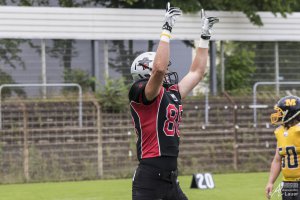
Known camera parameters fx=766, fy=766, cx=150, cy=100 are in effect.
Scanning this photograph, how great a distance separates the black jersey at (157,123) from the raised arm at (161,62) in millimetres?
149

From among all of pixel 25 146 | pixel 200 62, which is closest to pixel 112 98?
pixel 25 146

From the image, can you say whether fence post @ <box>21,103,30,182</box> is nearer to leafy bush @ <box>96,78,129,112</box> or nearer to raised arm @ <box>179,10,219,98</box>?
leafy bush @ <box>96,78,129,112</box>

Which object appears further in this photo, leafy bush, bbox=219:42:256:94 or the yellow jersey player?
leafy bush, bbox=219:42:256:94

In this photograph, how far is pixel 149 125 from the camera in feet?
20.4

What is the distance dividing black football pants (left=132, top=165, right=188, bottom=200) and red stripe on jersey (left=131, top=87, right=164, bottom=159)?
0.46 ft

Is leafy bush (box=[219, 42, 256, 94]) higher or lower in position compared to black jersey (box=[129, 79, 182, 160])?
higher

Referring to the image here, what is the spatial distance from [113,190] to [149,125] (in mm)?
9164

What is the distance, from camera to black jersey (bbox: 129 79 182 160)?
6.18 meters

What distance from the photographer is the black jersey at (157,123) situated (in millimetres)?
6180

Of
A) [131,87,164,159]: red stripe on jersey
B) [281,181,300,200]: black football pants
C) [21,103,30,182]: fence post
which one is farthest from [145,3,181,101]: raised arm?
[21,103,30,182]: fence post

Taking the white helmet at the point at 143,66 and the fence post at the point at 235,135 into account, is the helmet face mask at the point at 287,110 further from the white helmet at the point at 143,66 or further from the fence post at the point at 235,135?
the fence post at the point at 235,135

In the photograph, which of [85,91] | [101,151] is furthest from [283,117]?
[85,91]

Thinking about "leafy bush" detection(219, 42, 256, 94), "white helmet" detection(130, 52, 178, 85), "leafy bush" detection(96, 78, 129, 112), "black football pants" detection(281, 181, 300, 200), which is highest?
"leafy bush" detection(219, 42, 256, 94)

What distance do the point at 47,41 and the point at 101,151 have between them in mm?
3902
